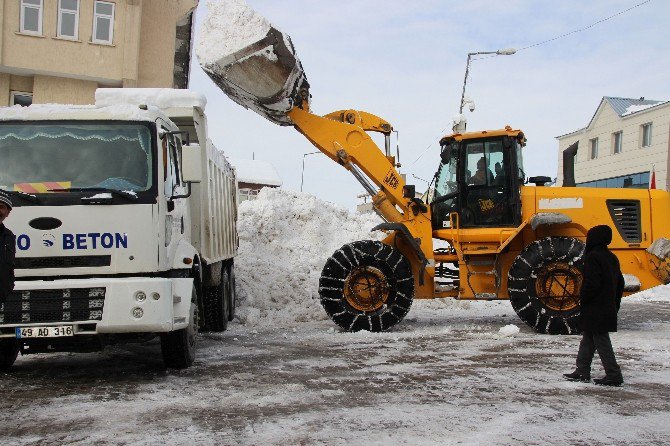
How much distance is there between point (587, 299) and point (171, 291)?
3.99 meters

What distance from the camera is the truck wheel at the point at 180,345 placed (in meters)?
A: 7.23

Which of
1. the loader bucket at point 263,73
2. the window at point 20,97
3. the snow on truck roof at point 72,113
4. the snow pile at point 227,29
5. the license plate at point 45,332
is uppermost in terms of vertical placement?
the window at point 20,97

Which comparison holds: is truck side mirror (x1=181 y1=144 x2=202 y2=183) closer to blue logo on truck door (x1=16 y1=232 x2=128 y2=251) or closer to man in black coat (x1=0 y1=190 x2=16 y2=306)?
blue logo on truck door (x1=16 y1=232 x2=128 y2=251)

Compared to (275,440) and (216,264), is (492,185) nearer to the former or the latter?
(216,264)

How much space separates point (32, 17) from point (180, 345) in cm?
1582

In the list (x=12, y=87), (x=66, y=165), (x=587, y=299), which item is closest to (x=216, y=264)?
(x=66, y=165)

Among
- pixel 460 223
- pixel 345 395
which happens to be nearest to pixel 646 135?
pixel 460 223

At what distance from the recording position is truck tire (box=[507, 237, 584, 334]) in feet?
33.1

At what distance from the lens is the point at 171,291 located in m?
6.66

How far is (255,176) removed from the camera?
5453 cm

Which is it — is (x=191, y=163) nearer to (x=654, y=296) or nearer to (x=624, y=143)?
(x=654, y=296)

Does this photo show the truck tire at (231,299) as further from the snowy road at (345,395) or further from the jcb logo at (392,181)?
the jcb logo at (392,181)

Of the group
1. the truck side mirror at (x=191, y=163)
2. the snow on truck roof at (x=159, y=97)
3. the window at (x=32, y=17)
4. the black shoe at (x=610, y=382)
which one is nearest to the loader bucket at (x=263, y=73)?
the snow on truck roof at (x=159, y=97)

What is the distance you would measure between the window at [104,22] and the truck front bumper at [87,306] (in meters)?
15.8
